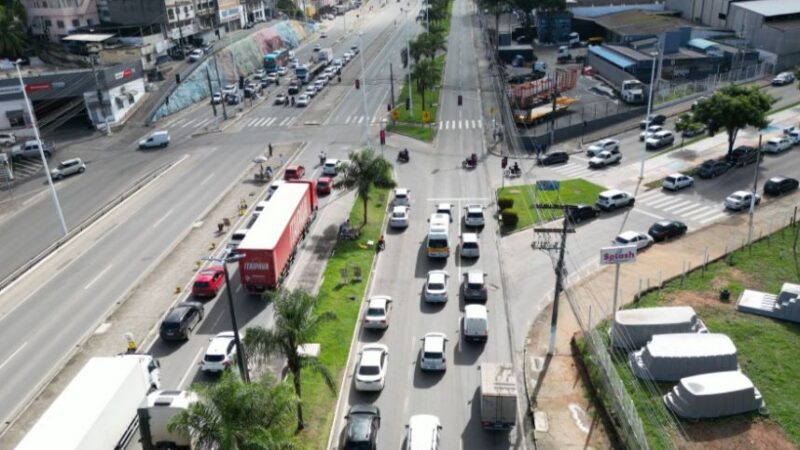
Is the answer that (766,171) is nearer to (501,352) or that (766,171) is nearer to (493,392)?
(501,352)

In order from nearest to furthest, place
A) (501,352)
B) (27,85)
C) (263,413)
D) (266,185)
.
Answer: (263,413) < (501,352) < (266,185) < (27,85)

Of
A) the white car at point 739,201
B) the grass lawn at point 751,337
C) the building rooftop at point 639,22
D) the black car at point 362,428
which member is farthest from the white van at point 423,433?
the building rooftop at point 639,22

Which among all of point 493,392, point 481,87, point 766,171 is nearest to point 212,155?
point 481,87

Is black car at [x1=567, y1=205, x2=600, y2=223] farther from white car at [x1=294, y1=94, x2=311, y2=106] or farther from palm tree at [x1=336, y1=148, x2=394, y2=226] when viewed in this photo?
white car at [x1=294, y1=94, x2=311, y2=106]

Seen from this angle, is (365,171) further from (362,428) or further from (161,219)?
(362,428)

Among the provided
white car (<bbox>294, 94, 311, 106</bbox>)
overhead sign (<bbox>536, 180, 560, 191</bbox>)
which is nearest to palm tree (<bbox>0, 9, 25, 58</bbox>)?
white car (<bbox>294, 94, 311, 106</bbox>)
